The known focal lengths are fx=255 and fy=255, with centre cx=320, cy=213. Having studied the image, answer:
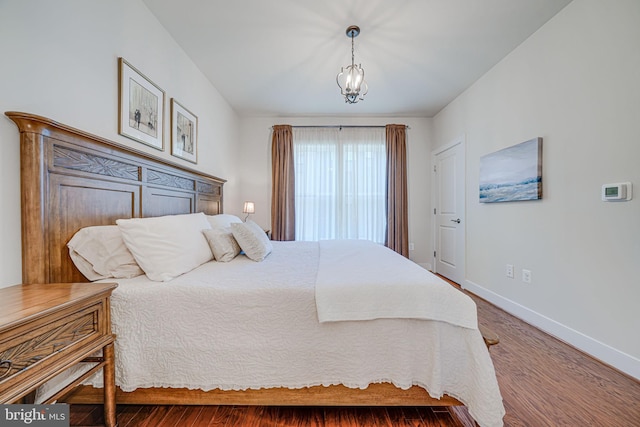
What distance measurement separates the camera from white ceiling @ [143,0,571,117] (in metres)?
1.98

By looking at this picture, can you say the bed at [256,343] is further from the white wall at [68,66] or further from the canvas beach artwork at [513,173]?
the canvas beach artwork at [513,173]

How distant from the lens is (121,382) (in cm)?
120

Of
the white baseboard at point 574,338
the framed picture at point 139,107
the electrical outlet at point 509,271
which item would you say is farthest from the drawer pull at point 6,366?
the electrical outlet at point 509,271

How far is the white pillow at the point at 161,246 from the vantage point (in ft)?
4.44

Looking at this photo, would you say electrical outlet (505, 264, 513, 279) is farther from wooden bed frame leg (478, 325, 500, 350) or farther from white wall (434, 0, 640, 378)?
wooden bed frame leg (478, 325, 500, 350)

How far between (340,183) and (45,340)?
3673mm

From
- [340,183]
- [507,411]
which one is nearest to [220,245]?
[507,411]

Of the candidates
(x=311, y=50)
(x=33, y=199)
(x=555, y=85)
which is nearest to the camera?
(x=33, y=199)

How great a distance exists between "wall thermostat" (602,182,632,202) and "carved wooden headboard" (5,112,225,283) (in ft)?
10.4

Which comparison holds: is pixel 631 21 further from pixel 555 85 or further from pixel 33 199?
pixel 33 199

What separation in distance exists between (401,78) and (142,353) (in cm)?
342

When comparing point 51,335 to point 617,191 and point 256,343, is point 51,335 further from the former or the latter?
point 617,191

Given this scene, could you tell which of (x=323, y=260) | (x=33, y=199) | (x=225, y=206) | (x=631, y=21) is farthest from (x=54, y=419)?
(x=631, y=21)

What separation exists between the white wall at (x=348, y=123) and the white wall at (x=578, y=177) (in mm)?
1501
